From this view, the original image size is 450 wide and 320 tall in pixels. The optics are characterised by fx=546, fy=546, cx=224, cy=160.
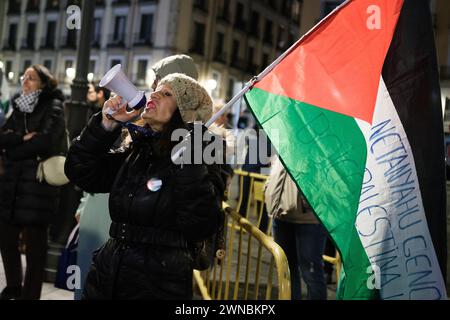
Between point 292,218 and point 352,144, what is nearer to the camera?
point 352,144

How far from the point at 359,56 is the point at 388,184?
25.6 inches

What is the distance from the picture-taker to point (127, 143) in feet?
8.11

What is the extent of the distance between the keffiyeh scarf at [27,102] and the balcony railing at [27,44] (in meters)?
40.6

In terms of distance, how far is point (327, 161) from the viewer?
8.43 feet

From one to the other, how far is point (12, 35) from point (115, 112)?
4530 cm

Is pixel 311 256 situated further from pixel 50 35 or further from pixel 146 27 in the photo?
pixel 50 35

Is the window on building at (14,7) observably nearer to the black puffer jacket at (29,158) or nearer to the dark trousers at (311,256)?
the black puffer jacket at (29,158)

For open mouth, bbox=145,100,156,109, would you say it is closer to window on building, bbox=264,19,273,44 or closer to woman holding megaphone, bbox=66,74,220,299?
woman holding megaphone, bbox=66,74,220,299

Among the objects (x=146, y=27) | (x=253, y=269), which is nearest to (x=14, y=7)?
(x=146, y=27)

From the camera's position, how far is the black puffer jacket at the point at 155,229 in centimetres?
205

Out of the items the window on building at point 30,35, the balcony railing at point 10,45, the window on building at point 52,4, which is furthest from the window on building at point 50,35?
the balcony railing at point 10,45

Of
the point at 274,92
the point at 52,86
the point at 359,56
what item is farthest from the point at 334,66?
the point at 52,86

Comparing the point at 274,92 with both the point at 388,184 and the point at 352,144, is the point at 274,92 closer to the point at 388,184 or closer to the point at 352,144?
the point at 352,144

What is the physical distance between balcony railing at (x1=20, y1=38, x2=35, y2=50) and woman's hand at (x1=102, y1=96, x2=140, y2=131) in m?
42.5
